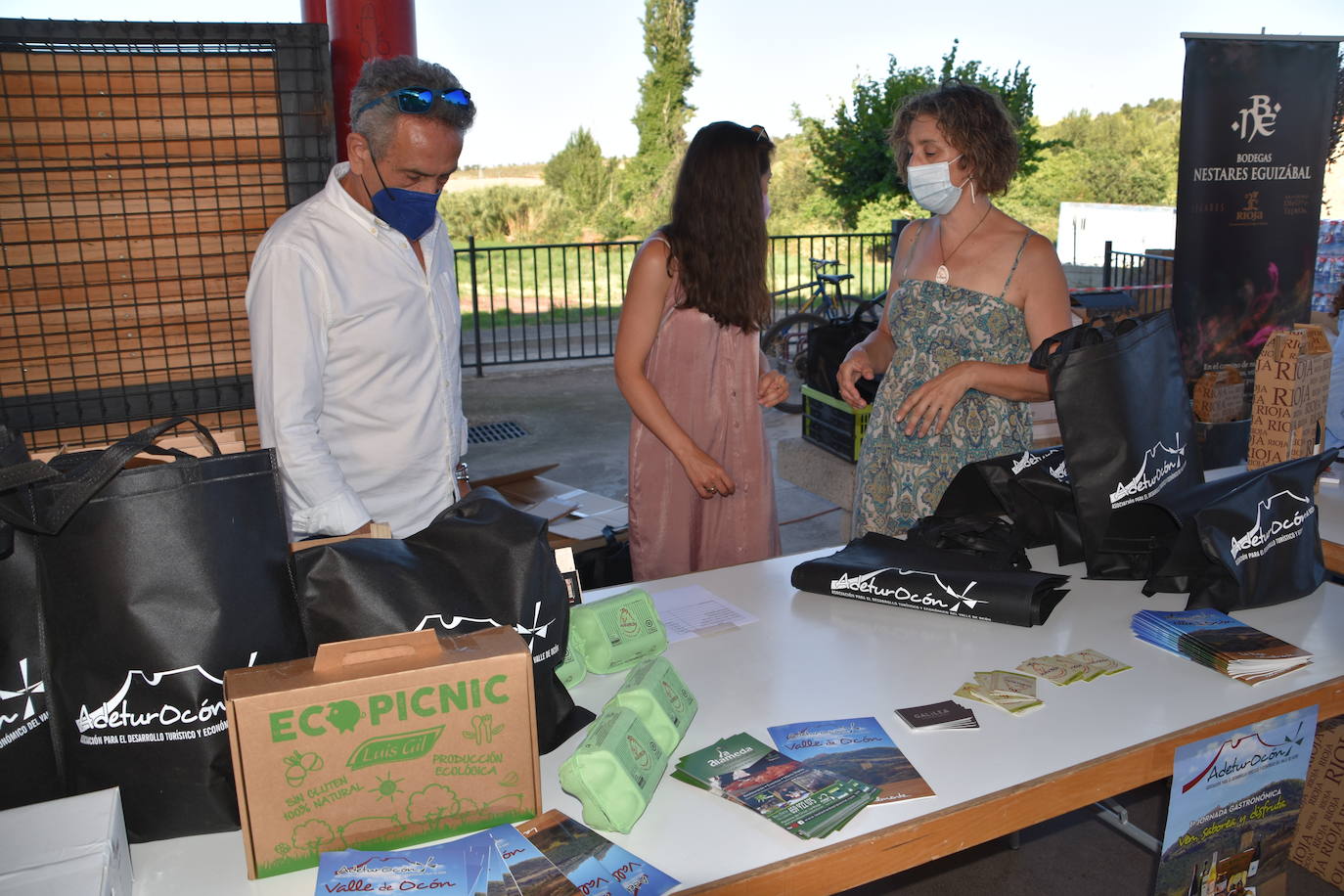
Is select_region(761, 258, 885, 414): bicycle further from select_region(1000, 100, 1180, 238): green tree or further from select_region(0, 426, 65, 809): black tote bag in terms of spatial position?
select_region(1000, 100, 1180, 238): green tree

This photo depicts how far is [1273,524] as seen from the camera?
5.94 ft

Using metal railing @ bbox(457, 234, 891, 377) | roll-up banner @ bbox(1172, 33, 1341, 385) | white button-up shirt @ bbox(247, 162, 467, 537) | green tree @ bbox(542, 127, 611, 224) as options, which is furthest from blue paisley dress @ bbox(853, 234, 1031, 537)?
green tree @ bbox(542, 127, 611, 224)

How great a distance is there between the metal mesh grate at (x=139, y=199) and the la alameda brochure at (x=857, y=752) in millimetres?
1797

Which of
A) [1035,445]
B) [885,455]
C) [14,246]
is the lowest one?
[1035,445]

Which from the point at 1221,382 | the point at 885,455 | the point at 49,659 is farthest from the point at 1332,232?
the point at 49,659

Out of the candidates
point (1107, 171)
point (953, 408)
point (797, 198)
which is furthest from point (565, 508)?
point (1107, 171)

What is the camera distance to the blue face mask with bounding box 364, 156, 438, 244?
1920 millimetres

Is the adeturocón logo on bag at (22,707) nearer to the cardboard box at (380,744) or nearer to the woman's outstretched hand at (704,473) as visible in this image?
the cardboard box at (380,744)

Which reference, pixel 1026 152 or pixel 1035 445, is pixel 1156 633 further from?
pixel 1026 152

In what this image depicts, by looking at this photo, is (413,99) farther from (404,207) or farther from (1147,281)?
(1147,281)

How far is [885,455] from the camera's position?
248 centimetres

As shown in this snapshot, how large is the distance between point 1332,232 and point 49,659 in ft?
27.2

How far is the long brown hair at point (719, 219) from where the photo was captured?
7.74ft

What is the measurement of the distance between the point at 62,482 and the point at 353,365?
2.65 feet
